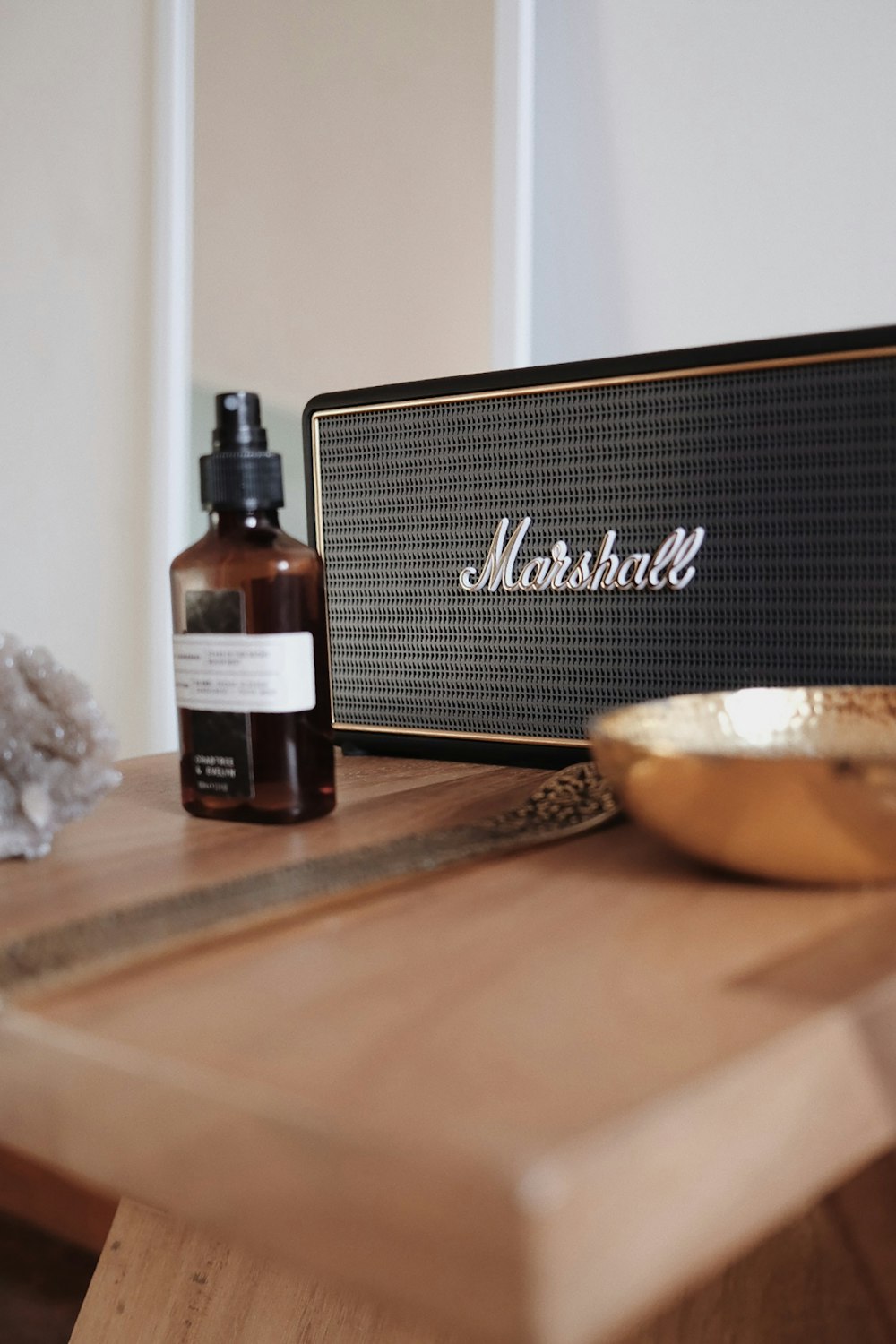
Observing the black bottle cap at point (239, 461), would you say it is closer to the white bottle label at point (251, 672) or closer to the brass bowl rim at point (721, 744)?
the white bottle label at point (251, 672)

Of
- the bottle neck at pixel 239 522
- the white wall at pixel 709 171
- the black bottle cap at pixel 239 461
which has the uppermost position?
the white wall at pixel 709 171

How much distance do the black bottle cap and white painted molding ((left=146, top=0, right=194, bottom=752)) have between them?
132cm

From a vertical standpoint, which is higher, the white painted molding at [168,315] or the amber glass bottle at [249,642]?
the white painted molding at [168,315]

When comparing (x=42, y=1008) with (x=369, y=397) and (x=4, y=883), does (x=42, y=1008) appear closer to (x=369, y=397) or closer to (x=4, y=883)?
(x=4, y=883)

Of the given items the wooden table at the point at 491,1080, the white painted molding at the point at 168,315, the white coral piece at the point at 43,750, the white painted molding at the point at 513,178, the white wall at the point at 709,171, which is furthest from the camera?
the white painted molding at the point at 168,315

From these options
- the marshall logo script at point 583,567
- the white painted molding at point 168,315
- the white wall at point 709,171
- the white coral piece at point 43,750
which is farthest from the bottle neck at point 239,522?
the white painted molding at point 168,315

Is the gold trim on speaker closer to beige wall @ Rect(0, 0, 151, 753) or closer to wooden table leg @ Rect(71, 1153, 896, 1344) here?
wooden table leg @ Rect(71, 1153, 896, 1344)

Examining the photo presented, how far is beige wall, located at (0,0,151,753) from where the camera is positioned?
6.44ft

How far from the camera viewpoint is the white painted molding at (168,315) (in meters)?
1.88

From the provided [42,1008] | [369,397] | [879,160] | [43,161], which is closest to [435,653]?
[369,397]

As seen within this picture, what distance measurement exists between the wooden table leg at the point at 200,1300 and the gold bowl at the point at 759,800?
31 centimetres

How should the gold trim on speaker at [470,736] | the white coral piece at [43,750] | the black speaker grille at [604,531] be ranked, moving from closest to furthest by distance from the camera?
the white coral piece at [43,750], the black speaker grille at [604,531], the gold trim on speaker at [470,736]

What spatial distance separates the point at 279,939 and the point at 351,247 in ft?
4.43

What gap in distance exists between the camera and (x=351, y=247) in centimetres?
159
